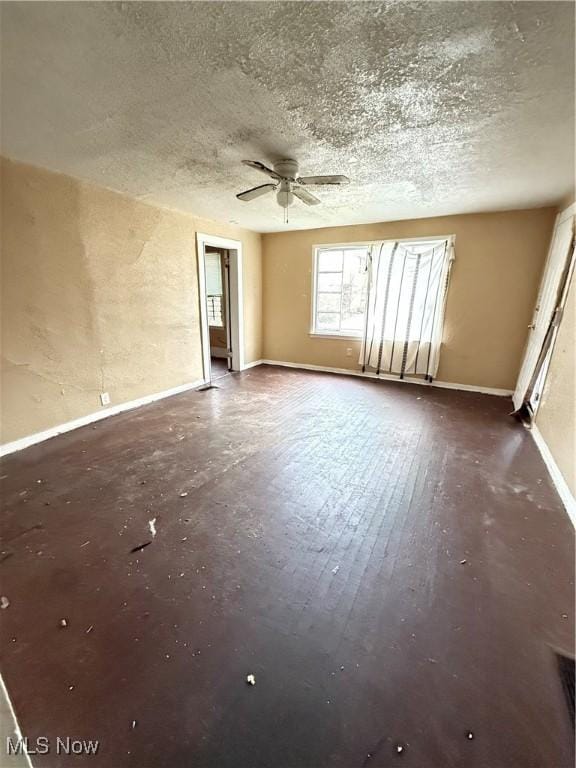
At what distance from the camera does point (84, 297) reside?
3158 millimetres

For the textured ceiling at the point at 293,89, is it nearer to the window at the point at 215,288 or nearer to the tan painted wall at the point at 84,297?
the tan painted wall at the point at 84,297

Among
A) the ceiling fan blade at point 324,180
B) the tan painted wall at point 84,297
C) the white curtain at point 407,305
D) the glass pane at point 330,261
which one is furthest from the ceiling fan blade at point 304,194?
the glass pane at point 330,261

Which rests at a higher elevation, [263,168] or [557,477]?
[263,168]

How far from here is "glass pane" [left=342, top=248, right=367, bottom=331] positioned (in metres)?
5.05

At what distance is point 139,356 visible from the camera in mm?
3838

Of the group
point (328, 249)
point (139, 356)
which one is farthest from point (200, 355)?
point (328, 249)

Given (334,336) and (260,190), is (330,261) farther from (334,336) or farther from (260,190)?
(260,190)

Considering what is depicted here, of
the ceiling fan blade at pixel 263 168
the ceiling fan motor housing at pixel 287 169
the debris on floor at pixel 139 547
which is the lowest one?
the debris on floor at pixel 139 547

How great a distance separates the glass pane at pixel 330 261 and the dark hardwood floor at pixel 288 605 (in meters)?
3.49

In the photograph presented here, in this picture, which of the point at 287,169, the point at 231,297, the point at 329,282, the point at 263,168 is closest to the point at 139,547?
the point at 263,168

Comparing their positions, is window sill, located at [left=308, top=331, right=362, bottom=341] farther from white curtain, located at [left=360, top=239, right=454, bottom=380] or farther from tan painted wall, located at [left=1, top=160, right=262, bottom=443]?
tan painted wall, located at [left=1, top=160, right=262, bottom=443]

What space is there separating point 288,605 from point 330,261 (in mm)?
4946

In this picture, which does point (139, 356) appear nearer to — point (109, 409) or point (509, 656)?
point (109, 409)

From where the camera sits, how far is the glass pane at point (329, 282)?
5.29 meters
